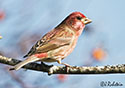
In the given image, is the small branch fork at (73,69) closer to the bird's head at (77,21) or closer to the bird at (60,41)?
the bird at (60,41)

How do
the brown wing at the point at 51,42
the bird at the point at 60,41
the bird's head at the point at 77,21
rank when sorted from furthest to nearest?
the bird's head at the point at 77,21 → the brown wing at the point at 51,42 → the bird at the point at 60,41

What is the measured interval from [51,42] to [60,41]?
278 millimetres

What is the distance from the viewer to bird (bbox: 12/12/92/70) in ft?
17.8

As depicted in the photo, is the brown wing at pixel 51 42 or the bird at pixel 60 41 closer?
the bird at pixel 60 41

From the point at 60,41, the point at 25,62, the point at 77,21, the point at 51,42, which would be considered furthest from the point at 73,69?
the point at 77,21

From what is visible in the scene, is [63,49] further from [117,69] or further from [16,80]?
[117,69]

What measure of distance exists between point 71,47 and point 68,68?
1.72m

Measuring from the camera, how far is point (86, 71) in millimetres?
4301

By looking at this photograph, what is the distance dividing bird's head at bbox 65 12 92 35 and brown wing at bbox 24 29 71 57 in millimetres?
318

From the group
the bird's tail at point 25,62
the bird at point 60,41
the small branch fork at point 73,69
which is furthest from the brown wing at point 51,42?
the small branch fork at point 73,69

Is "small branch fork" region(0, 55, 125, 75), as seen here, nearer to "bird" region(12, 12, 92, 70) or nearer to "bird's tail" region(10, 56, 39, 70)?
"bird's tail" region(10, 56, 39, 70)

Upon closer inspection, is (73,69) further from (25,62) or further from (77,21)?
(77,21)

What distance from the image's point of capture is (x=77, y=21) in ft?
21.7

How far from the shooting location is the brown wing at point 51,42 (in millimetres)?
5611
